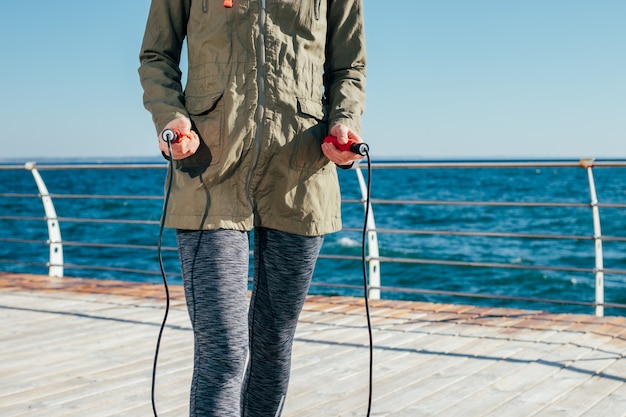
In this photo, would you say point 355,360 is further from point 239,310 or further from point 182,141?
point 182,141

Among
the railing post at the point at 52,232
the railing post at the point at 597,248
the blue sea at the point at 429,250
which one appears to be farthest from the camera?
the blue sea at the point at 429,250

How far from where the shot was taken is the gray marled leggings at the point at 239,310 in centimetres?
150

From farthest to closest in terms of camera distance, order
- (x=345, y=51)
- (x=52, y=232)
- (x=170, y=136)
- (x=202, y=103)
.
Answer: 1. (x=52, y=232)
2. (x=345, y=51)
3. (x=202, y=103)
4. (x=170, y=136)

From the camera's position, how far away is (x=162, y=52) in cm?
162

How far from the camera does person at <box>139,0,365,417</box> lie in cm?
151

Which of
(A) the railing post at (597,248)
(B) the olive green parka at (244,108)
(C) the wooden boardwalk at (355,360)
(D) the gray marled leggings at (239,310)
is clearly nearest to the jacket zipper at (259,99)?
(B) the olive green parka at (244,108)

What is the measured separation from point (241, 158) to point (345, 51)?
37 centimetres

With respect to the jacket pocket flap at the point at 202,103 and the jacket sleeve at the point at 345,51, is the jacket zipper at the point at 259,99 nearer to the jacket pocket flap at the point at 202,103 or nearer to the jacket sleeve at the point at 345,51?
the jacket pocket flap at the point at 202,103

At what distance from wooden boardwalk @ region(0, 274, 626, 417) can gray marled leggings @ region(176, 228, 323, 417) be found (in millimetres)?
925

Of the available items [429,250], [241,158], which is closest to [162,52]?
[241,158]

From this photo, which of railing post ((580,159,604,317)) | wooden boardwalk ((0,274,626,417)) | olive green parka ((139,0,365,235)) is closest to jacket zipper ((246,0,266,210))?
olive green parka ((139,0,365,235))

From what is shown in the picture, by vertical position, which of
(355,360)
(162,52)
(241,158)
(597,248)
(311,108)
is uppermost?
(162,52)

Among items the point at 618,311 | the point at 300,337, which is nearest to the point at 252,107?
the point at 300,337

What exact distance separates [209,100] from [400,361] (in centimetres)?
197
